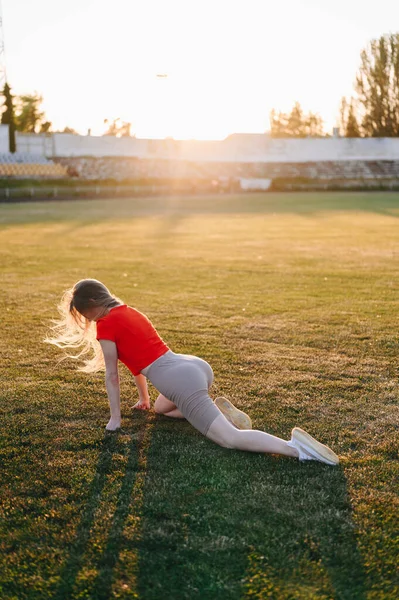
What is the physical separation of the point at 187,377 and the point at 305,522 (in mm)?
1314

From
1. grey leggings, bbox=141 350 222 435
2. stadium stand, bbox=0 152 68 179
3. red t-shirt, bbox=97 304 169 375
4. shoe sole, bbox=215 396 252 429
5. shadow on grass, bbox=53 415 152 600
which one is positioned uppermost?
stadium stand, bbox=0 152 68 179

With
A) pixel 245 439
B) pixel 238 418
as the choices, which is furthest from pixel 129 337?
pixel 245 439

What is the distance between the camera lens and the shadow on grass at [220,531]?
2764 mm

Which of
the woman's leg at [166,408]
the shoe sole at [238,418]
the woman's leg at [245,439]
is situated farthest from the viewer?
the woman's leg at [166,408]

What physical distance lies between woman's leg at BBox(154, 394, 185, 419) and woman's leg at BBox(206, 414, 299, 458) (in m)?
0.56

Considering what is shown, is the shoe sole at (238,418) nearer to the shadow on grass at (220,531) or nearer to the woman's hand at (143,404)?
the shadow on grass at (220,531)

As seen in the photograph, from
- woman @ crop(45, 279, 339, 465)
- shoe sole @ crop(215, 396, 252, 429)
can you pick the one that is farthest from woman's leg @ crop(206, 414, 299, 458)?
shoe sole @ crop(215, 396, 252, 429)

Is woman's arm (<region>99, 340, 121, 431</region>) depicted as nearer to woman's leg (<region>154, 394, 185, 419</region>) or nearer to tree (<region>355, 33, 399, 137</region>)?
woman's leg (<region>154, 394, 185, 419</region>)

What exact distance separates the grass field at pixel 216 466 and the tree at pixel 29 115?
215ft

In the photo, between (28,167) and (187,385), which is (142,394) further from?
(28,167)

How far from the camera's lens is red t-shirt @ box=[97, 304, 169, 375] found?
437 cm

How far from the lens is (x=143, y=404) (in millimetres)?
4875

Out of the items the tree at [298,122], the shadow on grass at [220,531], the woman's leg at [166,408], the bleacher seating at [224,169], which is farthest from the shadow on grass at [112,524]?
the tree at [298,122]

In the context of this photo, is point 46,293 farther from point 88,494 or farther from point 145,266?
point 88,494
